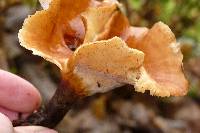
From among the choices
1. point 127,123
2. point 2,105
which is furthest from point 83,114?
point 2,105

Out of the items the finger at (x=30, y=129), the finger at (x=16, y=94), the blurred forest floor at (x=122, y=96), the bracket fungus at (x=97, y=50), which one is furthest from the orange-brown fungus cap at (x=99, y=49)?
the blurred forest floor at (x=122, y=96)

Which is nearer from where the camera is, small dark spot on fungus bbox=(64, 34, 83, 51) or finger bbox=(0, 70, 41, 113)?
small dark spot on fungus bbox=(64, 34, 83, 51)

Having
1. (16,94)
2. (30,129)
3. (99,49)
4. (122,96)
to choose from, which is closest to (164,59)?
(99,49)

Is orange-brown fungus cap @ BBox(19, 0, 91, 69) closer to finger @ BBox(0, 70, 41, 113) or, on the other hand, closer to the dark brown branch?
the dark brown branch

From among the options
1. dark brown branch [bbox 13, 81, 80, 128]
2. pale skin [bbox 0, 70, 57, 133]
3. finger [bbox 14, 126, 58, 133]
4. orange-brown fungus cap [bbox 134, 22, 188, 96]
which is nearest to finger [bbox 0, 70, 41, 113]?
pale skin [bbox 0, 70, 57, 133]

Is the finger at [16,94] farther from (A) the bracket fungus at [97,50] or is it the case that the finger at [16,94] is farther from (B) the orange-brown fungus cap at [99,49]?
(B) the orange-brown fungus cap at [99,49]

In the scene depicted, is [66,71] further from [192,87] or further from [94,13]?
[192,87]
